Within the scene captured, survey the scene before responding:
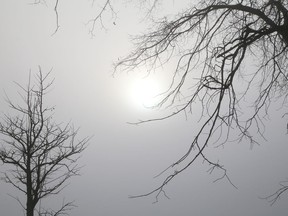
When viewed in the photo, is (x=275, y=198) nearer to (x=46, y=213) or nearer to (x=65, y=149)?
(x=65, y=149)

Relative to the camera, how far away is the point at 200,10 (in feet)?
12.2

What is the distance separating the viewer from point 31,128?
6383 mm

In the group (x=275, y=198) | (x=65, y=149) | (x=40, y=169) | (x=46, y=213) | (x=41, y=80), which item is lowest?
(x=275, y=198)

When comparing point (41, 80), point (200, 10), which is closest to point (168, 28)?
point (200, 10)

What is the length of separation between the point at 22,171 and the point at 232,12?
523 cm

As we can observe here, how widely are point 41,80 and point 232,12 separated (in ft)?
15.6

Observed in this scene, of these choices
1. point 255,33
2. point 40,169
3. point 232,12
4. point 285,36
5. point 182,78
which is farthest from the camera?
point 40,169

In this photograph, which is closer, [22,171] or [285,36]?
[285,36]

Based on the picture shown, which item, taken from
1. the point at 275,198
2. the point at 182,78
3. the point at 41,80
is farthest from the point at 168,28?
the point at 41,80

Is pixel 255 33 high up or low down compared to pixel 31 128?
down

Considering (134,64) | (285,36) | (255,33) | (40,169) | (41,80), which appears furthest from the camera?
(41,80)

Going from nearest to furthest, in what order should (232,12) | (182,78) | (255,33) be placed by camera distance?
(255,33) < (182,78) < (232,12)

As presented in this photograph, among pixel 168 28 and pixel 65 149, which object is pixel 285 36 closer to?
pixel 168 28

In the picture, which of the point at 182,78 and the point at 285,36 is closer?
the point at 285,36
